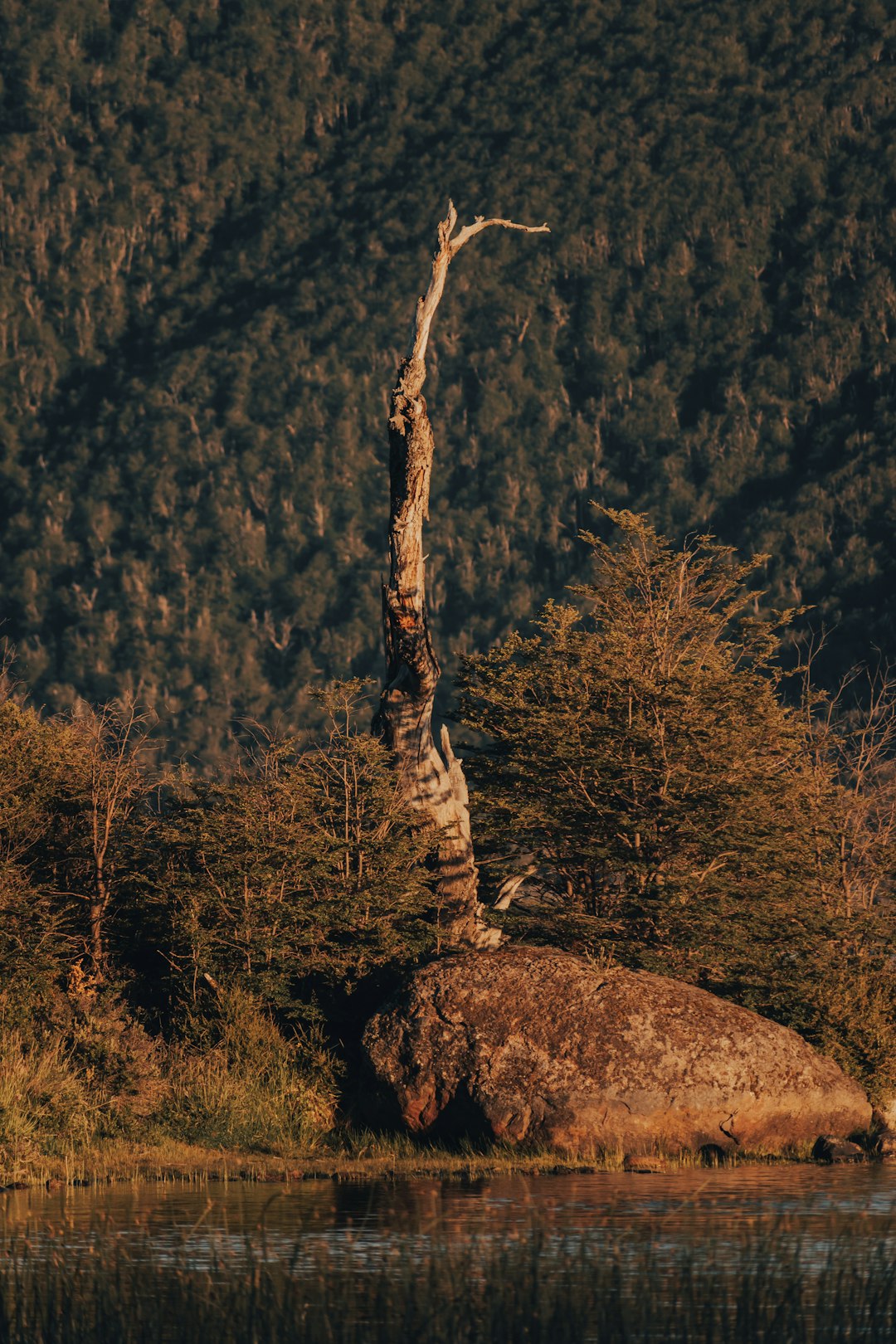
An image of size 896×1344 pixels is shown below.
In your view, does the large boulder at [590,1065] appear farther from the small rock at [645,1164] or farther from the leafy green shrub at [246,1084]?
the leafy green shrub at [246,1084]

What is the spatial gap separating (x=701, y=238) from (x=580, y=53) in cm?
2329

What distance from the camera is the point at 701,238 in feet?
483

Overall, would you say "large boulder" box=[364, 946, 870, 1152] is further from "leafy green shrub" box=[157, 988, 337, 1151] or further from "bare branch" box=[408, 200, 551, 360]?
"bare branch" box=[408, 200, 551, 360]

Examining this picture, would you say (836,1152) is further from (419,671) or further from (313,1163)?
(419,671)

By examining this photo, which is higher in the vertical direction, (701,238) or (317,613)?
(701,238)

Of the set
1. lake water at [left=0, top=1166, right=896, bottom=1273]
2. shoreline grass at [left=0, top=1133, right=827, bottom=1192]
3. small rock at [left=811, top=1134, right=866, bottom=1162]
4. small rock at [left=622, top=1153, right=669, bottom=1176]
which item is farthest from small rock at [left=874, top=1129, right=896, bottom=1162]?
small rock at [left=622, top=1153, right=669, bottom=1176]

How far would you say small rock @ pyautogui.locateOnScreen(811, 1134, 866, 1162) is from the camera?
21.7m

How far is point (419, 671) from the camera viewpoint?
93.8ft

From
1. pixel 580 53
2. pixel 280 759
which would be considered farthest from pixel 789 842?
pixel 580 53

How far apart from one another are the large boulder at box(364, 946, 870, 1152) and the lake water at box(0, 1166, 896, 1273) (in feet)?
3.54

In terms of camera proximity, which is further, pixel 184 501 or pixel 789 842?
pixel 184 501

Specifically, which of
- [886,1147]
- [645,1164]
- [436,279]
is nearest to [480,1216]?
[645,1164]

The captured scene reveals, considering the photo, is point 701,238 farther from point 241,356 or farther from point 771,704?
point 771,704

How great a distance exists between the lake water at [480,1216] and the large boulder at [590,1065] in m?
1.08
